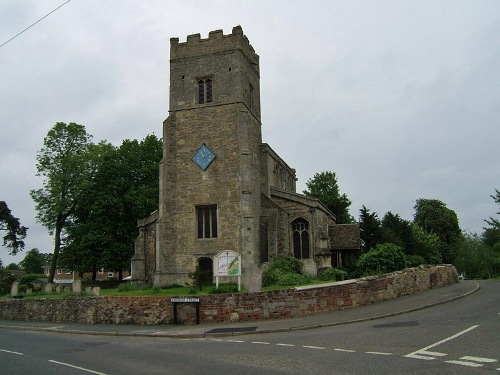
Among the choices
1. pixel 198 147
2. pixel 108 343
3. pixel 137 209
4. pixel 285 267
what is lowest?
pixel 108 343

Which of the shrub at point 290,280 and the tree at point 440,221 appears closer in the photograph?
the shrub at point 290,280

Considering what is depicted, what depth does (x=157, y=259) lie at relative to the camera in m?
30.5

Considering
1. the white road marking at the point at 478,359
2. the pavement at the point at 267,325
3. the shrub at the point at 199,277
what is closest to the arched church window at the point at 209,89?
the shrub at the point at 199,277

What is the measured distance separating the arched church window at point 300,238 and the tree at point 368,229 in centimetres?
833

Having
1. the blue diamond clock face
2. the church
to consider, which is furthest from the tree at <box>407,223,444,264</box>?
the blue diamond clock face

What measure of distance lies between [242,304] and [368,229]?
24951 millimetres

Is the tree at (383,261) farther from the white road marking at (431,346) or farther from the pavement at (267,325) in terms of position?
the white road marking at (431,346)

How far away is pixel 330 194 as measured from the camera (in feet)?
190

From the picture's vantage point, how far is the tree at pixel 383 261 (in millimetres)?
27422

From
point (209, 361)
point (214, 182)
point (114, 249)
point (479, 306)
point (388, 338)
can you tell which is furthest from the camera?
point (114, 249)

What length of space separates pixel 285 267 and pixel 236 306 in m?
11.9

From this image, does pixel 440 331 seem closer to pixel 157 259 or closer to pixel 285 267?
pixel 285 267

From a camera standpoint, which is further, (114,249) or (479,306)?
(114,249)

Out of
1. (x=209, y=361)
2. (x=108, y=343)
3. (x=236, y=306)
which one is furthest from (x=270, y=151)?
(x=209, y=361)
